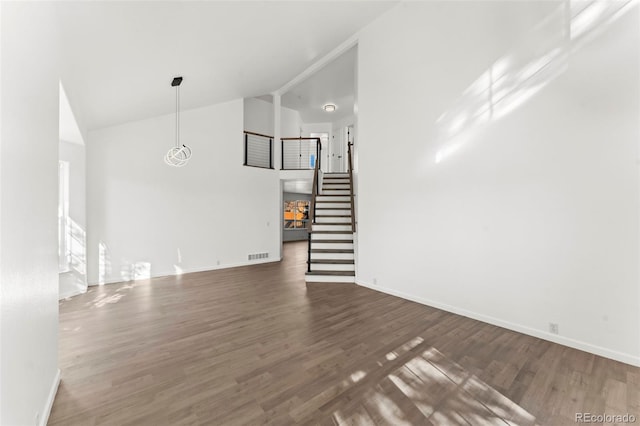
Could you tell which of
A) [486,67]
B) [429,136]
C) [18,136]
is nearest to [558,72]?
[486,67]

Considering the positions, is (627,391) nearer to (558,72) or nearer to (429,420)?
(429,420)

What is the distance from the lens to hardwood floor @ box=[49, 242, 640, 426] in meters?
1.87

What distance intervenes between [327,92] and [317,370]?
784 centimetres

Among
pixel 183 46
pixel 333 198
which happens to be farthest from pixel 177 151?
pixel 333 198

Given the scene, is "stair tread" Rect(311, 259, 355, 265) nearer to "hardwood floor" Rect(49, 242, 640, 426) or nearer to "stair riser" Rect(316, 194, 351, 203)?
"hardwood floor" Rect(49, 242, 640, 426)

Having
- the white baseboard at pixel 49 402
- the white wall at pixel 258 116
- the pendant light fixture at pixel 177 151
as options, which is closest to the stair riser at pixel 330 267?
the pendant light fixture at pixel 177 151

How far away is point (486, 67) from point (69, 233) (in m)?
6.89

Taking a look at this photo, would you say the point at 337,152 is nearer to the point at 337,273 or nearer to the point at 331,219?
the point at 331,219

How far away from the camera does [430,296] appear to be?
4.01 m

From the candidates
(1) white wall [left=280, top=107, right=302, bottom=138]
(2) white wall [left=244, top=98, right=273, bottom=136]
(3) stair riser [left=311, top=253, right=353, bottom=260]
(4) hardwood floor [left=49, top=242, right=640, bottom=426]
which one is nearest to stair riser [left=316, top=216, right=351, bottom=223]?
(3) stair riser [left=311, top=253, right=353, bottom=260]

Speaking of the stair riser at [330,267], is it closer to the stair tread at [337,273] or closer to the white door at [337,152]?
the stair tread at [337,273]

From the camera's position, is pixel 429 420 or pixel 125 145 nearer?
pixel 429 420

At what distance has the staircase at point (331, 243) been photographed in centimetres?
528

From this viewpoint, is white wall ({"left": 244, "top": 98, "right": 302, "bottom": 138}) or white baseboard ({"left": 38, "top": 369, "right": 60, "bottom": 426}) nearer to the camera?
white baseboard ({"left": 38, "top": 369, "right": 60, "bottom": 426})
